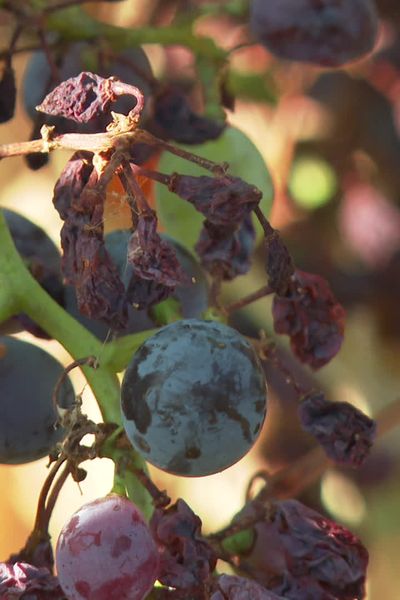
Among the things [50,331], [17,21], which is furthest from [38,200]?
[50,331]

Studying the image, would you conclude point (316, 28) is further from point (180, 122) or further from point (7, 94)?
point (7, 94)

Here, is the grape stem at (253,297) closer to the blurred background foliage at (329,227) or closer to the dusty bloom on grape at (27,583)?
the dusty bloom on grape at (27,583)

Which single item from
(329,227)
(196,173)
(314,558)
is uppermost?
(196,173)

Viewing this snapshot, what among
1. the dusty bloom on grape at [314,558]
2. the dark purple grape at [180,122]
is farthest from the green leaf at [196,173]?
the dusty bloom on grape at [314,558]

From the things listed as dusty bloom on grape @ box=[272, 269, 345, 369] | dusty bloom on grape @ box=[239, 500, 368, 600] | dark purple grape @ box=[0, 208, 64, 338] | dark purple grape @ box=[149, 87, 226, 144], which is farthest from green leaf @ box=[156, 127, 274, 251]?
dusty bloom on grape @ box=[239, 500, 368, 600]

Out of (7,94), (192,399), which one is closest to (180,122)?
(7,94)

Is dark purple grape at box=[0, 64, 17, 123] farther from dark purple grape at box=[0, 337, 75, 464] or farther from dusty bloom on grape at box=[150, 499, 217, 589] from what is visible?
dusty bloom on grape at box=[150, 499, 217, 589]
